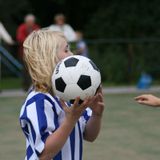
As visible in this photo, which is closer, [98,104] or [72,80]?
[72,80]

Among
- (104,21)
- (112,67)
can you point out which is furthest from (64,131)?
(104,21)

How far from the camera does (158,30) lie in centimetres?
2562

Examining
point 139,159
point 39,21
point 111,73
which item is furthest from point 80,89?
point 39,21

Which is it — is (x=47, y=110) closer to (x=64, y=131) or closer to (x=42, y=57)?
(x=64, y=131)

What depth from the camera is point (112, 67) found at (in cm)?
1891

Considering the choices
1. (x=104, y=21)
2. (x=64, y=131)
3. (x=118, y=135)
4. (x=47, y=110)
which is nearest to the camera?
(x=64, y=131)

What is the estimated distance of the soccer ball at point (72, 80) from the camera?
3559 mm

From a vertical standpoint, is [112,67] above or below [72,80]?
below

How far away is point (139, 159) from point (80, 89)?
416cm

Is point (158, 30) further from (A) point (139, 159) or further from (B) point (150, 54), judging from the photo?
(A) point (139, 159)

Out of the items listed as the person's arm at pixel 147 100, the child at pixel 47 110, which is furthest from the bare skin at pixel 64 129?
the person's arm at pixel 147 100

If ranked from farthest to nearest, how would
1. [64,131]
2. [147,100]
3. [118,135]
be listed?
[118,135], [147,100], [64,131]

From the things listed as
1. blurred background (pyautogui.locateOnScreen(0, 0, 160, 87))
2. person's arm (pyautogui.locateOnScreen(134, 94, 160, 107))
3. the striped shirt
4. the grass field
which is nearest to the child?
the striped shirt

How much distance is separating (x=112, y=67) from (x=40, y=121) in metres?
15.4
